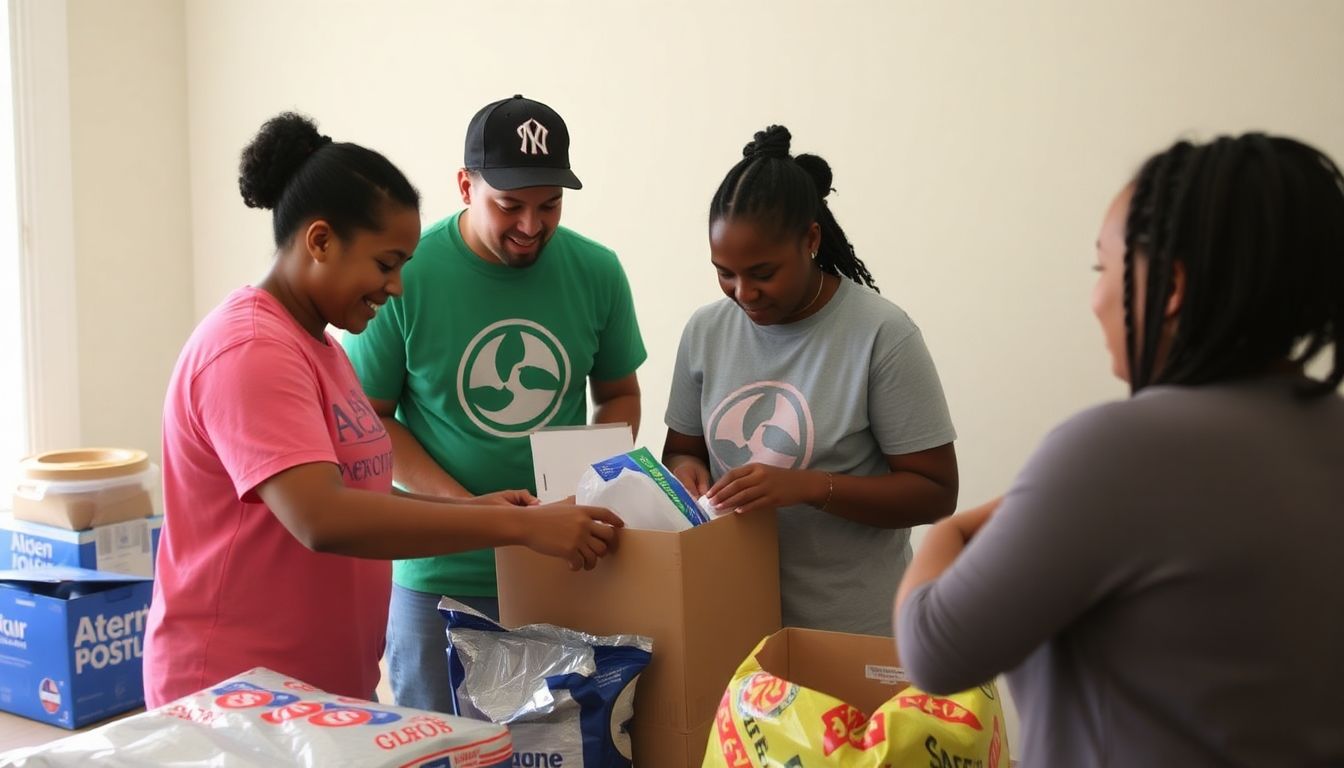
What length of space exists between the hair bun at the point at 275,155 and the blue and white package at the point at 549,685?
1.83 feet

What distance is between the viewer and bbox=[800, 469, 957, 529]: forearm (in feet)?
4.63

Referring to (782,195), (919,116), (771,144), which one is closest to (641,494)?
(782,195)

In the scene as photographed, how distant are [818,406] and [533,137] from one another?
0.60 metres

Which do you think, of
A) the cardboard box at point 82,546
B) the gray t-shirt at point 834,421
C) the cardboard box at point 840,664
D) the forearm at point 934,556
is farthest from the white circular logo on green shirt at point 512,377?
the cardboard box at point 82,546

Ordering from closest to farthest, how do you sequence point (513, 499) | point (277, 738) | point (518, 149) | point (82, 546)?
point (277, 738), point (513, 499), point (518, 149), point (82, 546)

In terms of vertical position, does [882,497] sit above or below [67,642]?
above

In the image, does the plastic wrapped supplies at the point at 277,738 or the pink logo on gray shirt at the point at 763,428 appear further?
the pink logo on gray shirt at the point at 763,428

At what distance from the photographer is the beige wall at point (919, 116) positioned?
2.28 m

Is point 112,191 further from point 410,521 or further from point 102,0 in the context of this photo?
point 410,521

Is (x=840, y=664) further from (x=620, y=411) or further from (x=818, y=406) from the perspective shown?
(x=620, y=411)

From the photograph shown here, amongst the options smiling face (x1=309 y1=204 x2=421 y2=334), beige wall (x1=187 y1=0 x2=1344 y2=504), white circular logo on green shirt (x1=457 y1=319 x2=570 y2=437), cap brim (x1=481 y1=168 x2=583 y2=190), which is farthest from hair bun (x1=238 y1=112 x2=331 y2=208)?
beige wall (x1=187 y1=0 x2=1344 y2=504)

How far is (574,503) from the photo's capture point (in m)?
1.38

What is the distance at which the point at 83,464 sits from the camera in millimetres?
2996

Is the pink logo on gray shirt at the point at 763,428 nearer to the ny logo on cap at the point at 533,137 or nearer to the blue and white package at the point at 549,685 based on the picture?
the blue and white package at the point at 549,685
